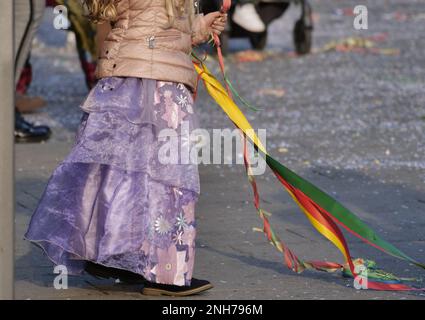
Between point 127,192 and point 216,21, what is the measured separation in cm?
81

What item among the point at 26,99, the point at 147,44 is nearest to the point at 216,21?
the point at 147,44

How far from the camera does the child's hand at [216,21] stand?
566 centimetres

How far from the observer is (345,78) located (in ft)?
43.7

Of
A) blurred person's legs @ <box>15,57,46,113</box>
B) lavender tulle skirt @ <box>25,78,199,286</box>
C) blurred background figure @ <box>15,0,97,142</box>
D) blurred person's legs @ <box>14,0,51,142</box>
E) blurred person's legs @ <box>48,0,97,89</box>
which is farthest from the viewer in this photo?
blurred person's legs @ <box>15,57,46,113</box>

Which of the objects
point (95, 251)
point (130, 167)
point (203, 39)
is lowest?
point (95, 251)

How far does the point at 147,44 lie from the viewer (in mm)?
5547

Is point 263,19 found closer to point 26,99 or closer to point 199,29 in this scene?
point 26,99

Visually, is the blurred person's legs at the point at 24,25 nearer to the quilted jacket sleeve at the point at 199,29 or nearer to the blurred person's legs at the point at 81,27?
the blurred person's legs at the point at 81,27

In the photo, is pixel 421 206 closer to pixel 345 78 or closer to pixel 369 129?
pixel 369 129

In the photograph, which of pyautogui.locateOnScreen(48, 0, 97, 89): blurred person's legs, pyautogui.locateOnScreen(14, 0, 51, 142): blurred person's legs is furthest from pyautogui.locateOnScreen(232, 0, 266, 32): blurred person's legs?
pyautogui.locateOnScreen(14, 0, 51, 142): blurred person's legs

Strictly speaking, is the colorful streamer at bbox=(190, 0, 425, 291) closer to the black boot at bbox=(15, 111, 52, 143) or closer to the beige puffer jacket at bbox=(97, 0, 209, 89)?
the beige puffer jacket at bbox=(97, 0, 209, 89)

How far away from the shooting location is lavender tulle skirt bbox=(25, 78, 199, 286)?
550cm

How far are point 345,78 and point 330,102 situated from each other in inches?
61.8

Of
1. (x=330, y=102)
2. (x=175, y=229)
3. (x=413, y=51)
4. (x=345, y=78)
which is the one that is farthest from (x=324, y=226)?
(x=413, y=51)
